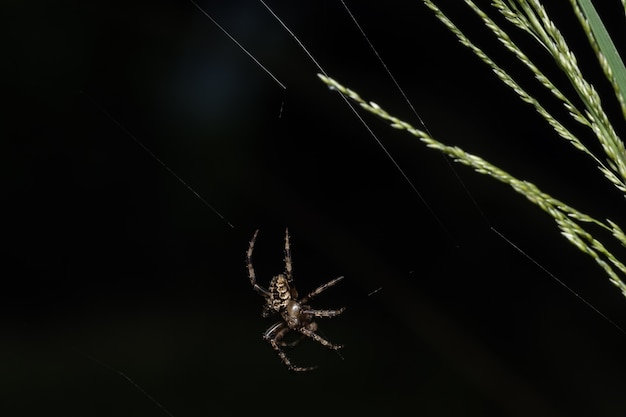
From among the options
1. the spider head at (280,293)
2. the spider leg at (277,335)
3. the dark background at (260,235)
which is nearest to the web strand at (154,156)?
the dark background at (260,235)

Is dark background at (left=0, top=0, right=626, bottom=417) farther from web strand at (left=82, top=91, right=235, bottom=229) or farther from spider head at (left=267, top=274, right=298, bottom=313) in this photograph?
spider head at (left=267, top=274, right=298, bottom=313)

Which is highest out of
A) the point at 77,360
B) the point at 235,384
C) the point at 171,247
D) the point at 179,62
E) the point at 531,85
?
the point at 179,62

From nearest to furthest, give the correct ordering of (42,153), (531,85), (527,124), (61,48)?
(531,85)
(527,124)
(61,48)
(42,153)

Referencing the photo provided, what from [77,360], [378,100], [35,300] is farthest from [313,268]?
[35,300]

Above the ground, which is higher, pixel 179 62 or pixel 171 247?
pixel 179 62

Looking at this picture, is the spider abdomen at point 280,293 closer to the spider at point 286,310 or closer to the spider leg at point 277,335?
the spider at point 286,310

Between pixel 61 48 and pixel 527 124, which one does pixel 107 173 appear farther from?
pixel 527 124

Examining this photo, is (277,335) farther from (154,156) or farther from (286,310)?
(154,156)

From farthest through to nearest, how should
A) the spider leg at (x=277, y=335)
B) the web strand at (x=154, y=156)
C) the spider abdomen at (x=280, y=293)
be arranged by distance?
the web strand at (x=154, y=156) → the spider leg at (x=277, y=335) → the spider abdomen at (x=280, y=293)

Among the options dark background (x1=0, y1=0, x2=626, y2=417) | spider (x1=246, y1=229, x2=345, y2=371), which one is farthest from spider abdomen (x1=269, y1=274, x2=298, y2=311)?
dark background (x1=0, y1=0, x2=626, y2=417)
